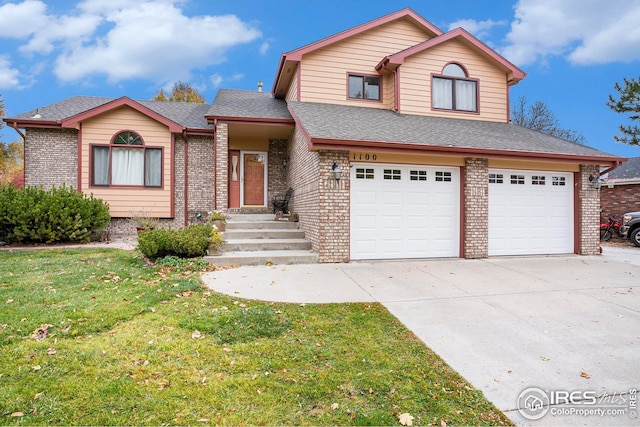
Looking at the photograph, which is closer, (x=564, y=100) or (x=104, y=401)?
(x=104, y=401)

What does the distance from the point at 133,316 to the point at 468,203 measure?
7.95 metres

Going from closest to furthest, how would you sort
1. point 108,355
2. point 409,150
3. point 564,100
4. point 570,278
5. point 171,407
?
point 171,407
point 108,355
point 570,278
point 409,150
point 564,100

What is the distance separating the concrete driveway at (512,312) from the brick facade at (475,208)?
58 cm

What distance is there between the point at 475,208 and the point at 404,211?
1.95 metres

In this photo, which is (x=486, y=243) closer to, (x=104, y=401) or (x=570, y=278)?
(x=570, y=278)

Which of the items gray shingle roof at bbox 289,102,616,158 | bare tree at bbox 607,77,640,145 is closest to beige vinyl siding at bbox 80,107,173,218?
gray shingle roof at bbox 289,102,616,158

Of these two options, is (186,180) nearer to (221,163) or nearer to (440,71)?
(221,163)

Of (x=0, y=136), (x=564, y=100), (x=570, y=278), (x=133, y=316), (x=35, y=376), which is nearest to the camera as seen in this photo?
(x=35, y=376)

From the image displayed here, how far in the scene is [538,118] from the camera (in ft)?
99.7

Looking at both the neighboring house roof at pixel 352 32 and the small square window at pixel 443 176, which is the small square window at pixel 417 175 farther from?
the neighboring house roof at pixel 352 32

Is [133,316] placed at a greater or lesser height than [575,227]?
lesser

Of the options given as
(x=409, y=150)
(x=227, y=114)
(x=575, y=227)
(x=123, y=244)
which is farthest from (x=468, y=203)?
(x=123, y=244)

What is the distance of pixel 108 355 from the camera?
3.19 metres

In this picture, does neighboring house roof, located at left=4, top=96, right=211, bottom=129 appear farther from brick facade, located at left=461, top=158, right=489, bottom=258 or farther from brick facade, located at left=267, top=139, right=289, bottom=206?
brick facade, located at left=461, top=158, right=489, bottom=258
